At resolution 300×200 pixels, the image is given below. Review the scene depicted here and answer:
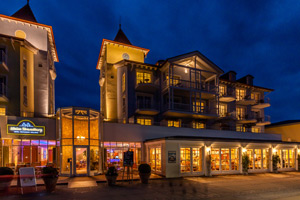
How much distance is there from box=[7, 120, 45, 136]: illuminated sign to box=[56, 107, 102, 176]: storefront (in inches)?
56.7

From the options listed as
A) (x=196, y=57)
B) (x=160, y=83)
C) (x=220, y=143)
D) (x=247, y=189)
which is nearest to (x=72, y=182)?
(x=247, y=189)

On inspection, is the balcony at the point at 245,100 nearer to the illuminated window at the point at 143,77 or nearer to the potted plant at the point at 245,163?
the illuminated window at the point at 143,77

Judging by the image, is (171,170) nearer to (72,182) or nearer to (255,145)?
(72,182)

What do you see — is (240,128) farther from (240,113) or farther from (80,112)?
(80,112)

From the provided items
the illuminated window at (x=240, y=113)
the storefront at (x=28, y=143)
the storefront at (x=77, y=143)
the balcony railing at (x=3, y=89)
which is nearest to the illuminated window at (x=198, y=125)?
the illuminated window at (x=240, y=113)

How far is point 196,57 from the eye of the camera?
28094mm

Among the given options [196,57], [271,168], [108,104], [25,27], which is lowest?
[271,168]

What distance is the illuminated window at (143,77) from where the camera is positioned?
2606 centimetres

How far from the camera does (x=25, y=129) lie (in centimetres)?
1750

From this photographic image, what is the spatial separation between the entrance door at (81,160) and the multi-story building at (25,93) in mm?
2407

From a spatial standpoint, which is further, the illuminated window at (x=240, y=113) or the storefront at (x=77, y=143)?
the illuminated window at (x=240, y=113)

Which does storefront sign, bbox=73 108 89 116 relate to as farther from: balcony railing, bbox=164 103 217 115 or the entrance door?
balcony railing, bbox=164 103 217 115

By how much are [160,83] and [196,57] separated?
227 inches

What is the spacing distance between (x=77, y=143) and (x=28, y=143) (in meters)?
3.97
